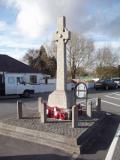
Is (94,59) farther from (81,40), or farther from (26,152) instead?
(26,152)

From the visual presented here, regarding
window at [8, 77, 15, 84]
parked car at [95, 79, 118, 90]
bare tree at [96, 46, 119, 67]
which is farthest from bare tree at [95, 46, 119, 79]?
window at [8, 77, 15, 84]

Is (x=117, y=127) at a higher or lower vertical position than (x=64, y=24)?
lower

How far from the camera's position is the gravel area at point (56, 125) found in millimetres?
10827

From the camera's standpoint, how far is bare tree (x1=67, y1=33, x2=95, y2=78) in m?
70.1

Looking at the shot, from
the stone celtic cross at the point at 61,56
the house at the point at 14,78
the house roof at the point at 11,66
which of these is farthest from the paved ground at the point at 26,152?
the house roof at the point at 11,66

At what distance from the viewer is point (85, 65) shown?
7175cm

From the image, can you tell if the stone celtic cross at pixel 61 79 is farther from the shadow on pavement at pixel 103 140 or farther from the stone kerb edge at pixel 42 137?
the stone kerb edge at pixel 42 137

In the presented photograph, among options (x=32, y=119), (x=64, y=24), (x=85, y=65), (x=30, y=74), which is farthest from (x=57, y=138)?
(x=85, y=65)

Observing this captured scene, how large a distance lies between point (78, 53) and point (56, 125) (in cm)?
5922

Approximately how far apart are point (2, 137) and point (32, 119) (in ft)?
7.79

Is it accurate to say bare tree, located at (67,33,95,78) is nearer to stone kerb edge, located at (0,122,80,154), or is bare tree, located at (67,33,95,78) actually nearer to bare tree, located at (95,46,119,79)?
bare tree, located at (95,46,119,79)

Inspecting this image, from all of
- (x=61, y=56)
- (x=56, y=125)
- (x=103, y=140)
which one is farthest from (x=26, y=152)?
(x=61, y=56)

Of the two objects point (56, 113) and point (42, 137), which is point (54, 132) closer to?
point (42, 137)

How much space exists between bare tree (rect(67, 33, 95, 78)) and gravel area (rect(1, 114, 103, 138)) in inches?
2243
